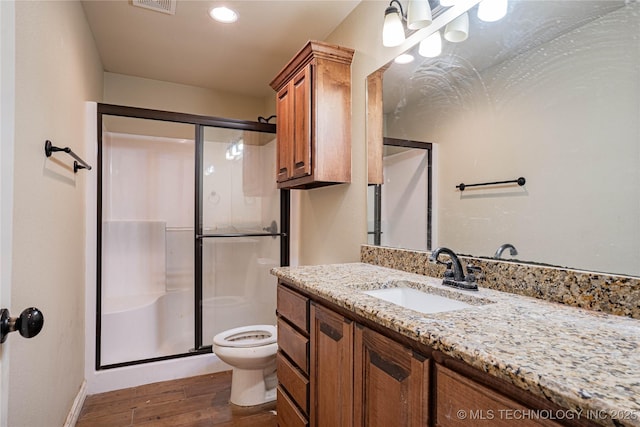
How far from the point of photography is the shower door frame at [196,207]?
2361mm

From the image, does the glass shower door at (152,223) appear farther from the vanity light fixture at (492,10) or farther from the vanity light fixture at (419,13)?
the vanity light fixture at (492,10)

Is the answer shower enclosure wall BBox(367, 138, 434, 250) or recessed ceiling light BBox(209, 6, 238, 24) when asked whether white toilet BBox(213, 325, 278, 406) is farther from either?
recessed ceiling light BBox(209, 6, 238, 24)

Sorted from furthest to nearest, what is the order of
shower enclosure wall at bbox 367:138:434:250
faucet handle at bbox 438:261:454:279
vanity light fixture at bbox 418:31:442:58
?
1. shower enclosure wall at bbox 367:138:434:250
2. vanity light fixture at bbox 418:31:442:58
3. faucet handle at bbox 438:261:454:279

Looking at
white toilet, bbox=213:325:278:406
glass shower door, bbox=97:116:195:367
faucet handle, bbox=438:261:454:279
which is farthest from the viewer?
glass shower door, bbox=97:116:195:367

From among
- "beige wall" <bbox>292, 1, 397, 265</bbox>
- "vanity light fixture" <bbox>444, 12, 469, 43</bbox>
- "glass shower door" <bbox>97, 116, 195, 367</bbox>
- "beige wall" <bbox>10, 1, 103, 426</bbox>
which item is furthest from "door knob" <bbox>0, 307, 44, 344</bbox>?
"glass shower door" <bbox>97, 116, 195, 367</bbox>

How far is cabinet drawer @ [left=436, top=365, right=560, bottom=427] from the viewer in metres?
0.60

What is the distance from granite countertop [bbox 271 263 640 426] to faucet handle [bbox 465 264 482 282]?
6 cm

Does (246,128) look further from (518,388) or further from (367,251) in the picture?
(518,388)

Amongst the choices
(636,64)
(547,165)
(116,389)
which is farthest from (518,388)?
(116,389)

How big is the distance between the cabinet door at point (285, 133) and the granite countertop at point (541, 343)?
126cm

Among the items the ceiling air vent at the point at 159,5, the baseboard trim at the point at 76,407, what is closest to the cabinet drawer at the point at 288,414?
the baseboard trim at the point at 76,407

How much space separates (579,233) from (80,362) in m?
2.72

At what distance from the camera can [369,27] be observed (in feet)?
6.60

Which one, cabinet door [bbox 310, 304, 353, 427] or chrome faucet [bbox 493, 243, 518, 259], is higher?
chrome faucet [bbox 493, 243, 518, 259]
